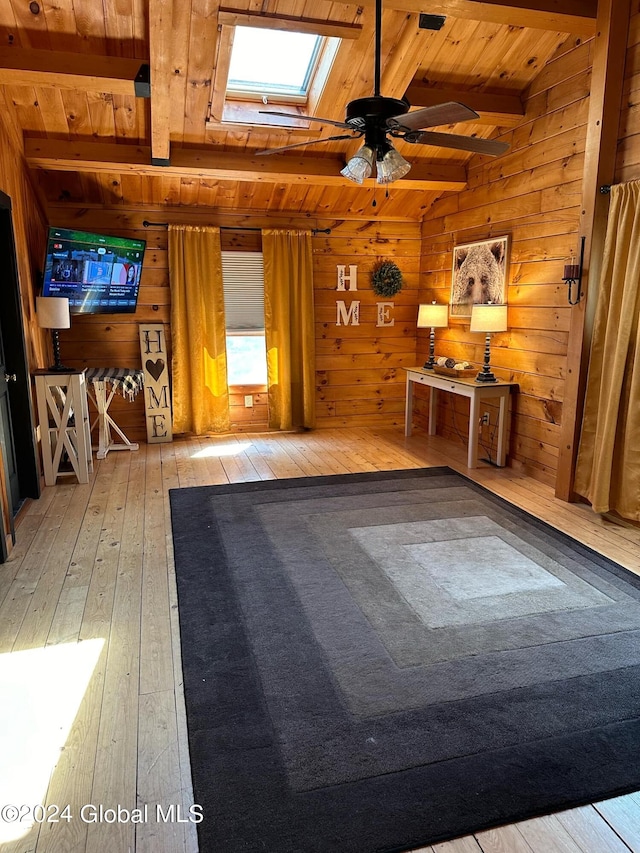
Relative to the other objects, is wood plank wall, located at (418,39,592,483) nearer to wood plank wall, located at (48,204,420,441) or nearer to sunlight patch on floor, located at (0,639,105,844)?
wood plank wall, located at (48,204,420,441)

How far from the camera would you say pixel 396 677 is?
2199 mm

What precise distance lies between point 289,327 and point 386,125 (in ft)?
12.3

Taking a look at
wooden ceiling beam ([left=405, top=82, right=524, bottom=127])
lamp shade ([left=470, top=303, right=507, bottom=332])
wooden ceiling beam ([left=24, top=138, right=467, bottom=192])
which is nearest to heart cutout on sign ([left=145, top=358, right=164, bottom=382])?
wooden ceiling beam ([left=24, top=138, right=467, bottom=192])

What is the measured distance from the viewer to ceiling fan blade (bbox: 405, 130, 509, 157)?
2752 millimetres

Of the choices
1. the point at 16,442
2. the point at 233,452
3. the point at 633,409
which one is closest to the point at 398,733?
the point at 633,409

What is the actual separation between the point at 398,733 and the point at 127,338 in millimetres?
4958

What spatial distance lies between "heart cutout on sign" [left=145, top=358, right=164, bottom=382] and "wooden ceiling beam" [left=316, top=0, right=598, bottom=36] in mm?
3620

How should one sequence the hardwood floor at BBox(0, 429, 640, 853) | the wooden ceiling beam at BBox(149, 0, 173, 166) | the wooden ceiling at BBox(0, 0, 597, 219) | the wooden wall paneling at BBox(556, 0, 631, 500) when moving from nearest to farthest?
the hardwood floor at BBox(0, 429, 640, 853) < the wooden ceiling beam at BBox(149, 0, 173, 166) < the wooden ceiling at BBox(0, 0, 597, 219) < the wooden wall paneling at BBox(556, 0, 631, 500)

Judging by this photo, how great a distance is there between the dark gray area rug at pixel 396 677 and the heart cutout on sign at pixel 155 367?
2.50 meters

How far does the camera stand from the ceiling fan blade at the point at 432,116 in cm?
250

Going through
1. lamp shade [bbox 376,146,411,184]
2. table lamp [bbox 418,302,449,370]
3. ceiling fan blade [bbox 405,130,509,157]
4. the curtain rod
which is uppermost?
the curtain rod

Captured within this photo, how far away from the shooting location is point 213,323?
238 inches

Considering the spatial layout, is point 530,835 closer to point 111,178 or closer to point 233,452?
point 233,452

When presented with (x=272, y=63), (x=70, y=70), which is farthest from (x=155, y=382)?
(x=272, y=63)
